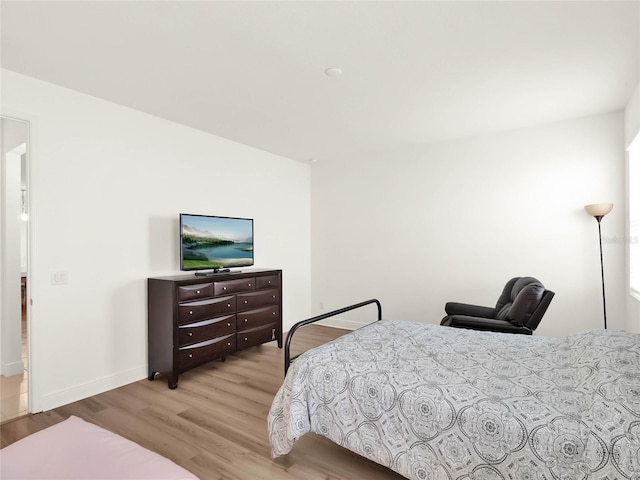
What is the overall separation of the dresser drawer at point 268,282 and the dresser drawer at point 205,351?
2.30ft

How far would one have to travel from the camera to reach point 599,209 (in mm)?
3566

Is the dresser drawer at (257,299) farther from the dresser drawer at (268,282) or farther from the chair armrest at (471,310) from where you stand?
the chair armrest at (471,310)

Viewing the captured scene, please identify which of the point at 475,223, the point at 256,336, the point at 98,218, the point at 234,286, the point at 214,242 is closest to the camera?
the point at 98,218

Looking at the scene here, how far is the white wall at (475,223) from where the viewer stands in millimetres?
3879

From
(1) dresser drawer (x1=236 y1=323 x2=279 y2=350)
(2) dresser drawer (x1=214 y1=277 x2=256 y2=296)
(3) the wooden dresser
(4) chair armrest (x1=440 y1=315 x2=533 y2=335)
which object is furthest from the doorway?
(4) chair armrest (x1=440 y1=315 x2=533 y2=335)

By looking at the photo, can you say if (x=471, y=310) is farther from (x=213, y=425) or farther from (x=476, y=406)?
(x=213, y=425)

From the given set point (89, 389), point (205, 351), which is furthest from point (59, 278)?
point (205, 351)

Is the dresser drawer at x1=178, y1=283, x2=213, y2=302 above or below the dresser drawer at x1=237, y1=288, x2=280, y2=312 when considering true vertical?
above

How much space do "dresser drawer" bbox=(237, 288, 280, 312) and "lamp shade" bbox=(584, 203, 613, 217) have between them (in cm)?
360

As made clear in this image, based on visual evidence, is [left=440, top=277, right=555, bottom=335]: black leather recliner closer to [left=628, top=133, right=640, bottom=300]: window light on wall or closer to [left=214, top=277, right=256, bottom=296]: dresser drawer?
[left=628, top=133, right=640, bottom=300]: window light on wall

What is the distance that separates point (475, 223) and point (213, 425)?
3.77 metres

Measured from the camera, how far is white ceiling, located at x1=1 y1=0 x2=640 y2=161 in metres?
2.11

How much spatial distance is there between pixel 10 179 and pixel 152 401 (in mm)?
2820

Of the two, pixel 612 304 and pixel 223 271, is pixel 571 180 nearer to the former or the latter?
pixel 612 304
